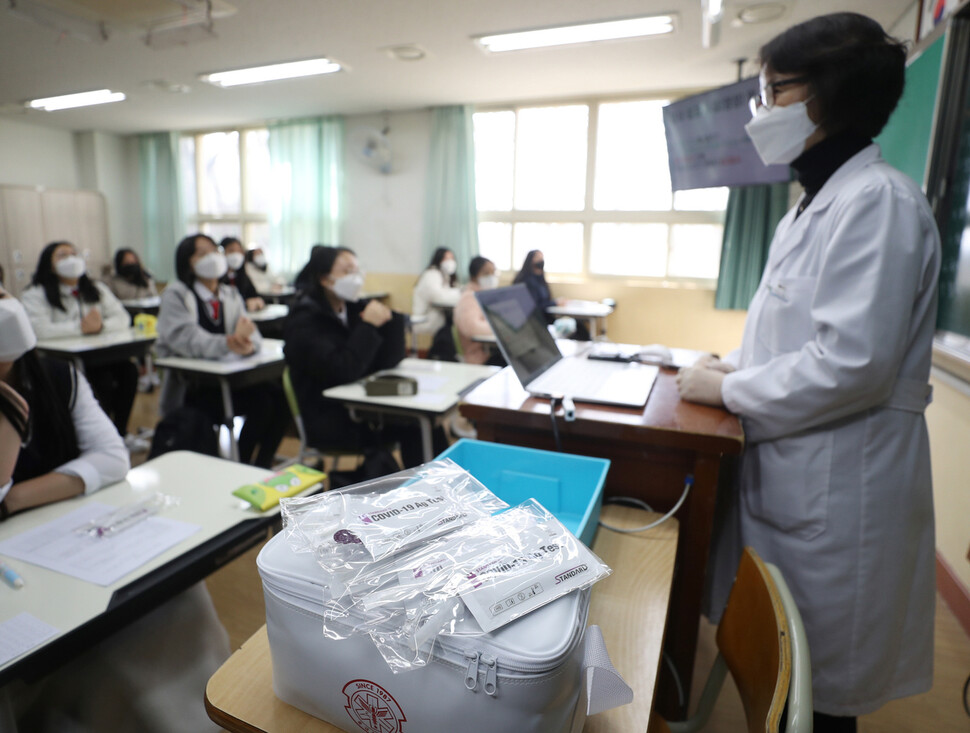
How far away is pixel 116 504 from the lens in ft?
3.78

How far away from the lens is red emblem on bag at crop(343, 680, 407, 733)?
20.1 inches

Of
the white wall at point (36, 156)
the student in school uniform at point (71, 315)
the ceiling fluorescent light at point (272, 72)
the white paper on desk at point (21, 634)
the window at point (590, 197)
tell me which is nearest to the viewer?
the white paper on desk at point (21, 634)

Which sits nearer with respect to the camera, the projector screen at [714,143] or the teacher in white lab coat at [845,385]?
the teacher in white lab coat at [845,385]

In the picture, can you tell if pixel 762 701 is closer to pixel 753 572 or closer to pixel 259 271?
pixel 753 572

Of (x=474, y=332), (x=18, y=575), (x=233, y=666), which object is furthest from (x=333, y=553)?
(x=474, y=332)

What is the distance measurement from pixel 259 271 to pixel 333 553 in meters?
6.76

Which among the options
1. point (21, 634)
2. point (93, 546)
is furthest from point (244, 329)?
point (21, 634)

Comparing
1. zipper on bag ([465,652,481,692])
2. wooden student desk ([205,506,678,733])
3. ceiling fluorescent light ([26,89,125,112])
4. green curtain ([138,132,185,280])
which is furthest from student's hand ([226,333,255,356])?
green curtain ([138,132,185,280])

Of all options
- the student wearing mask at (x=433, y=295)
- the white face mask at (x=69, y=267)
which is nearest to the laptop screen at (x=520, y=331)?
the white face mask at (x=69, y=267)

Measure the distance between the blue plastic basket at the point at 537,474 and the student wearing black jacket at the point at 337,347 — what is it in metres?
1.36

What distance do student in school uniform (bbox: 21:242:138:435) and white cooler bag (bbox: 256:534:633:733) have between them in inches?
133

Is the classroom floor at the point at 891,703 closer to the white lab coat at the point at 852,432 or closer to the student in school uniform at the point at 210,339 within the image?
the white lab coat at the point at 852,432

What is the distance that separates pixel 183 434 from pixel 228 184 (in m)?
6.37

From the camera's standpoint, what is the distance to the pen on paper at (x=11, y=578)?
873 mm
